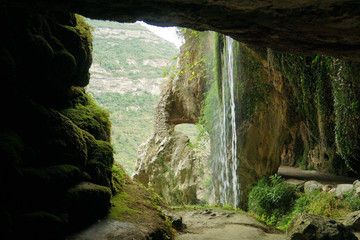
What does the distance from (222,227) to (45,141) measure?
14.6ft

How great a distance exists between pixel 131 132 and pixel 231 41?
27604 mm

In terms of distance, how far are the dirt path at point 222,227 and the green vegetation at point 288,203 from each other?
0.94 meters

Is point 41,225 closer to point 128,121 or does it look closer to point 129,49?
point 128,121

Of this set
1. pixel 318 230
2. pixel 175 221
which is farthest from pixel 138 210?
pixel 318 230

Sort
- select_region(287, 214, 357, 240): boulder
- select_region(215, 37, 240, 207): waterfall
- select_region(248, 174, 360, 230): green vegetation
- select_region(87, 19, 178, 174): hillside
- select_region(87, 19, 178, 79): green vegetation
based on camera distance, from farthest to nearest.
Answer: select_region(87, 19, 178, 79): green vegetation → select_region(87, 19, 178, 174): hillside → select_region(215, 37, 240, 207): waterfall → select_region(248, 174, 360, 230): green vegetation → select_region(287, 214, 357, 240): boulder

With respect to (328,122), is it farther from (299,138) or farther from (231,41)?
(299,138)

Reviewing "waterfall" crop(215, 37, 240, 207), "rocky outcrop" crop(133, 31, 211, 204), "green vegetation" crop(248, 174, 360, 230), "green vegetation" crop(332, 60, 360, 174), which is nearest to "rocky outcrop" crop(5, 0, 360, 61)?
"green vegetation" crop(332, 60, 360, 174)

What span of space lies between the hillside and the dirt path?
24102 mm

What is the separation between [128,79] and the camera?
46.3 metres

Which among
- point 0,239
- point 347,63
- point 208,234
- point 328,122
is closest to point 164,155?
point 328,122

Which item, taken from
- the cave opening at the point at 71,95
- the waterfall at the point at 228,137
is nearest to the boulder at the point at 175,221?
the cave opening at the point at 71,95

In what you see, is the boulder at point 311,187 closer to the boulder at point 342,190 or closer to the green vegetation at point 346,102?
the boulder at point 342,190

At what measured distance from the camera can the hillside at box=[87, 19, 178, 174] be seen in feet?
115

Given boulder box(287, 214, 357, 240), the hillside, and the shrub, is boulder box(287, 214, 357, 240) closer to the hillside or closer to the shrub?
the shrub
